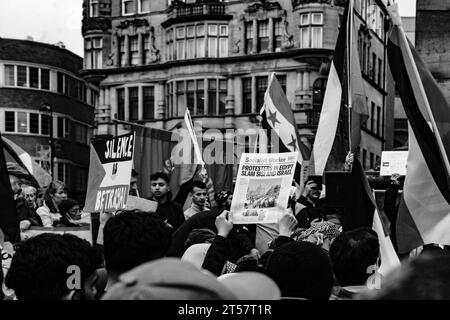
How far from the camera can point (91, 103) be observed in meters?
58.2

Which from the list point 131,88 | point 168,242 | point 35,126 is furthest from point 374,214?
point 35,126

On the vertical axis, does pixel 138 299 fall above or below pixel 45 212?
above

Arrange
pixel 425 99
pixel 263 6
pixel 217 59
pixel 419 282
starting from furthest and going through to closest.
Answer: pixel 217 59, pixel 263 6, pixel 425 99, pixel 419 282

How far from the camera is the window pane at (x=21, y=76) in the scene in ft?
163

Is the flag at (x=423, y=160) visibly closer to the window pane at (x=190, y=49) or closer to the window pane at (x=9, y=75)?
the window pane at (x=190, y=49)

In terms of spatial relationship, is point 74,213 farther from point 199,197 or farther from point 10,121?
point 10,121

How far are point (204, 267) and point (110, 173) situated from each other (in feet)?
12.4

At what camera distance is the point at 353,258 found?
154 inches

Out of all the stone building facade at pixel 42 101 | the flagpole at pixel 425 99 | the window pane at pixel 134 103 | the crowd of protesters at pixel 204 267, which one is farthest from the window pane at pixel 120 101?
the flagpole at pixel 425 99

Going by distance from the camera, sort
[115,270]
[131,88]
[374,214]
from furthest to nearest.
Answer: [131,88], [374,214], [115,270]

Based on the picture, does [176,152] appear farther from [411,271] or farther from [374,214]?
[411,271]

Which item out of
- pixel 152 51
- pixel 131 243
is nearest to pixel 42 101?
pixel 152 51

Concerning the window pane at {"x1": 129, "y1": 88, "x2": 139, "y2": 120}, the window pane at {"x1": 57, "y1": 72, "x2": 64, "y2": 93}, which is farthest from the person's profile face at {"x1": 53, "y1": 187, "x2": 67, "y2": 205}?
the window pane at {"x1": 57, "y1": 72, "x2": 64, "y2": 93}

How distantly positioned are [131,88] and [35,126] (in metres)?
7.24
